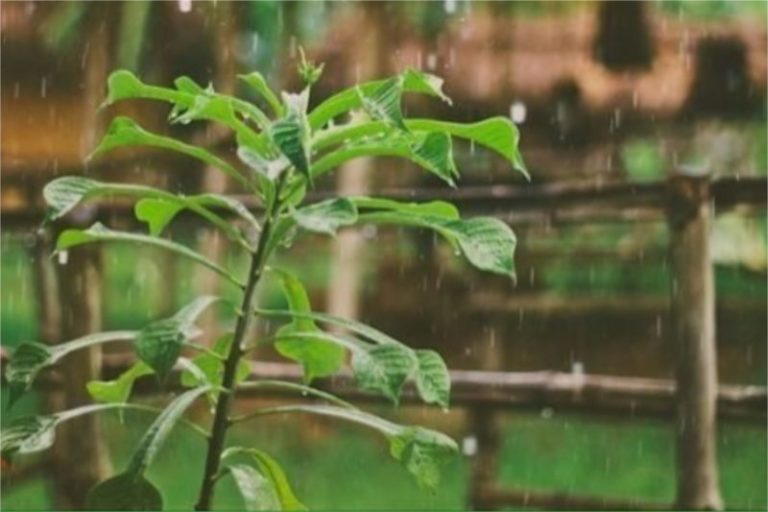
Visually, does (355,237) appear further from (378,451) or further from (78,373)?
(78,373)

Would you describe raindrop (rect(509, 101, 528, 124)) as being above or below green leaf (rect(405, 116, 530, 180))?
above

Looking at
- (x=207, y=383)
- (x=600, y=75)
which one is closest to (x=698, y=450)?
(x=600, y=75)

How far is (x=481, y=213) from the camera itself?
1970mm

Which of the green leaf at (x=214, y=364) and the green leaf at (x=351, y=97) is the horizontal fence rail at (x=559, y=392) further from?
the green leaf at (x=351, y=97)

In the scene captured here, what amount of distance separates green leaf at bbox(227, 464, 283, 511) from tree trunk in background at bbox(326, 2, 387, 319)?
1.11 metres

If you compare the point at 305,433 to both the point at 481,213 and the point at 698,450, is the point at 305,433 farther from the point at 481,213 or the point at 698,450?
the point at 698,450

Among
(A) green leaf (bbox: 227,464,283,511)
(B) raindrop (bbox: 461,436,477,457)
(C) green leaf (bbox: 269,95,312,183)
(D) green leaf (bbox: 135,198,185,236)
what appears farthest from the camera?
(B) raindrop (bbox: 461,436,477,457)

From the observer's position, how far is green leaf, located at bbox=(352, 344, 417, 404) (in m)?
0.97

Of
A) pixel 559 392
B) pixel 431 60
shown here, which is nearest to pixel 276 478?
pixel 559 392

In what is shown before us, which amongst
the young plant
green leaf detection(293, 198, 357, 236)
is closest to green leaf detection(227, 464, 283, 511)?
the young plant

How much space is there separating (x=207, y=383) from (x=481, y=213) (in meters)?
0.92

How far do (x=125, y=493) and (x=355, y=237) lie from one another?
1.27 m

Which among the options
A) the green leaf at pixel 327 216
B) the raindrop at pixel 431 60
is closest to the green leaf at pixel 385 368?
the green leaf at pixel 327 216

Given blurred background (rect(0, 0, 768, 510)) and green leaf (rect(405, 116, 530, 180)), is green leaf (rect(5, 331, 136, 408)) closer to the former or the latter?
green leaf (rect(405, 116, 530, 180))
